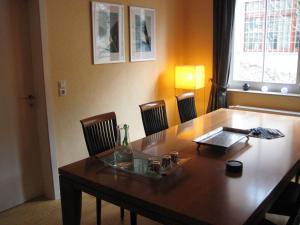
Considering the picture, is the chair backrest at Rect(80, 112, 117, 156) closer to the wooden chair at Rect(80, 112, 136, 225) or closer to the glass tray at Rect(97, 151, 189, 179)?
the wooden chair at Rect(80, 112, 136, 225)

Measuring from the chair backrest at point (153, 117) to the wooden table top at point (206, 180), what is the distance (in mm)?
351

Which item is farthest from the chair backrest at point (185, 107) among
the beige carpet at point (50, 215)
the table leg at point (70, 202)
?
the table leg at point (70, 202)

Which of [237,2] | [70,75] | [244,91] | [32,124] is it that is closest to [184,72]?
[244,91]

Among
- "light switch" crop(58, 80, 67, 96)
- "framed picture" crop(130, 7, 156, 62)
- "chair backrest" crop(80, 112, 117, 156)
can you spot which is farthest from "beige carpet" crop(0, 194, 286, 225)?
"framed picture" crop(130, 7, 156, 62)

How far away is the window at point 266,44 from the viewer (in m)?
4.05

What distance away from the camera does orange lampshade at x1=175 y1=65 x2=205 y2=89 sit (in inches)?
169

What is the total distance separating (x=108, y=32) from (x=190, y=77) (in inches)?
52.2

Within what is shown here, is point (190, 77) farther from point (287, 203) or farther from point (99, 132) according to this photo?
point (287, 203)

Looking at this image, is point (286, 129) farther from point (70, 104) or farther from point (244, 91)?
point (70, 104)

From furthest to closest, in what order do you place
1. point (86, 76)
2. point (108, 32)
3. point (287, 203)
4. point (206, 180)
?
point (108, 32) → point (86, 76) → point (287, 203) → point (206, 180)

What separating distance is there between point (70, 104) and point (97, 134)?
3.16 ft

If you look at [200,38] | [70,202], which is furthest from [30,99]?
[200,38]

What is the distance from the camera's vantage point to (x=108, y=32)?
354 centimetres

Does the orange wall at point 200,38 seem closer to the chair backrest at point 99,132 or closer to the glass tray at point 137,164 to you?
the chair backrest at point 99,132
